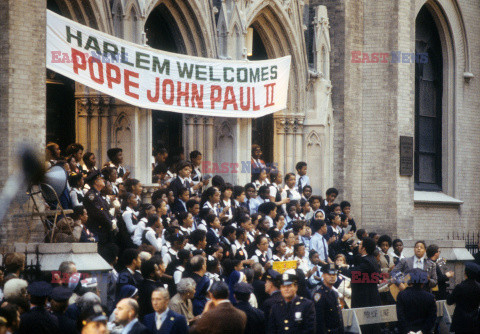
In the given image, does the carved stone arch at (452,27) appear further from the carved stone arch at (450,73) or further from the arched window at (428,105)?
the arched window at (428,105)

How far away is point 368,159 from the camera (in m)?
26.4

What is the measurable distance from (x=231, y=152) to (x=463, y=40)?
11.3 meters

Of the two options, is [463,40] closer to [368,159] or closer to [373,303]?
[368,159]

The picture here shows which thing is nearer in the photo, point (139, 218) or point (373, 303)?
point (139, 218)

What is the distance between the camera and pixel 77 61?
680 inches

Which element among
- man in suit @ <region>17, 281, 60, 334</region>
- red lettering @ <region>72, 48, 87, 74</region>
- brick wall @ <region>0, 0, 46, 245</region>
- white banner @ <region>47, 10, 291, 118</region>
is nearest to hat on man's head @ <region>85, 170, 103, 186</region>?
brick wall @ <region>0, 0, 46, 245</region>

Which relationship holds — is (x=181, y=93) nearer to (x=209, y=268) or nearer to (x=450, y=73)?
(x=209, y=268)

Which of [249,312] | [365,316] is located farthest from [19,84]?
[365,316]

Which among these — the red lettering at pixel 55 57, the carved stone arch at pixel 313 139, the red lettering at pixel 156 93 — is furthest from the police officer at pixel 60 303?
the carved stone arch at pixel 313 139

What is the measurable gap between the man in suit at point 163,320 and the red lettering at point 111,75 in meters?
8.16

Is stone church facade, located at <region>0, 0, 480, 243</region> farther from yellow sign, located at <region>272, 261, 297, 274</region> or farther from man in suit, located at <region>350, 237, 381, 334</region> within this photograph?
man in suit, located at <region>350, 237, 381, 334</region>

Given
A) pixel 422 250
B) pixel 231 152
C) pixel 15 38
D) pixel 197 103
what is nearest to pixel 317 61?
pixel 231 152

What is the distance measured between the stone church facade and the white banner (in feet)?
2.01

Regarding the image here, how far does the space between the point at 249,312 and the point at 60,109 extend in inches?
361
